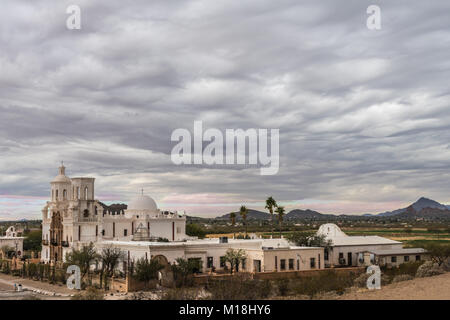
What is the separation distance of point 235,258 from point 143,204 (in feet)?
64.5

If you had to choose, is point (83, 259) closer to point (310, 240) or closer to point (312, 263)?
point (312, 263)

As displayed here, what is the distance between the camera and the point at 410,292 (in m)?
30.9

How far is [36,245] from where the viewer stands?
80.3 m

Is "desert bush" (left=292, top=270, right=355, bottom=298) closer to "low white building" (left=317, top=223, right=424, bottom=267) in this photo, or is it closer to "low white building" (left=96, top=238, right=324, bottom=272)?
"low white building" (left=96, top=238, right=324, bottom=272)

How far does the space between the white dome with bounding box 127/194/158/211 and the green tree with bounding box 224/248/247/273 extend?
17.8 meters

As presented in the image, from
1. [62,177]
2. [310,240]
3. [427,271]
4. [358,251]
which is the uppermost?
[62,177]

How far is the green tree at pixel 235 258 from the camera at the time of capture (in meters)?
46.0

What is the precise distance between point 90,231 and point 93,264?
7482 millimetres

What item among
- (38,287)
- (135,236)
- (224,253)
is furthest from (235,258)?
(38,287)

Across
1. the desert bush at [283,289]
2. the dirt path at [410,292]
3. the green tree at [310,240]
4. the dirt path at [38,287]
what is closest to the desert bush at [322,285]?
the desert bush at [283,289]

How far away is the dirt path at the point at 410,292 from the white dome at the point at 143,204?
33.2 m

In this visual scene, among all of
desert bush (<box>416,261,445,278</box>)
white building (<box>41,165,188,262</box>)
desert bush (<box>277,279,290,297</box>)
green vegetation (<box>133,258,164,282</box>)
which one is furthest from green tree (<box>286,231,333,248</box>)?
green vegetation (<box>133,258,164,282</box>)
